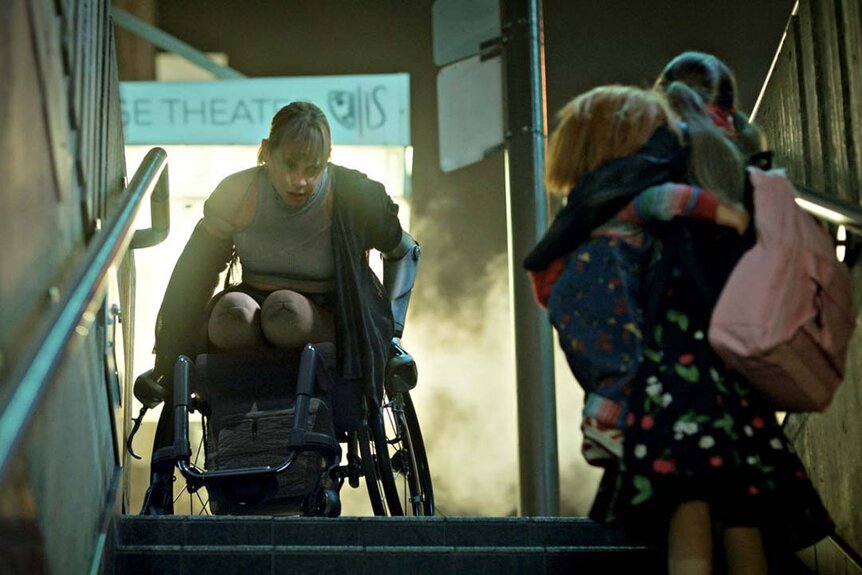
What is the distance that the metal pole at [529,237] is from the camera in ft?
21.2

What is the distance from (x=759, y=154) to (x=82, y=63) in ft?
5.91

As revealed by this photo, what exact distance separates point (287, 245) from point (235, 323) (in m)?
0.37

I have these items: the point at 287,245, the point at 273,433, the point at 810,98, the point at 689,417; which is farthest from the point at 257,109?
the point at 689,417

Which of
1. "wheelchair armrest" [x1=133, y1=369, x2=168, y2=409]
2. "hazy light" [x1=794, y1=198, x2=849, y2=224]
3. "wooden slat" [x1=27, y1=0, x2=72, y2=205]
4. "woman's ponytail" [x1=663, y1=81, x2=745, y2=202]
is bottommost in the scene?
"wheelchair armrest" [x1=133, y1=369, x2=168, y2=409]

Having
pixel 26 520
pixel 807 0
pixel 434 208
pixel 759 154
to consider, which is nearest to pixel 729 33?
pixel 434 208

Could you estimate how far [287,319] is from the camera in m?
5.28

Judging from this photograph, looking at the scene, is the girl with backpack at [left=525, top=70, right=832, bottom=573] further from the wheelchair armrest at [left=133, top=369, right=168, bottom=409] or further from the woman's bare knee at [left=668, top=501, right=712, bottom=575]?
the wheelchair armrest at [left=133, top=369, right=168, bottom=409]

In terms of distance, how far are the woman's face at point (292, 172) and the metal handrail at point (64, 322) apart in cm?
68

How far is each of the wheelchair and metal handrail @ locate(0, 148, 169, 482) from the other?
0.83m

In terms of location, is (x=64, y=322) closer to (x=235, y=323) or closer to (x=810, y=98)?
(x=235, y=323)

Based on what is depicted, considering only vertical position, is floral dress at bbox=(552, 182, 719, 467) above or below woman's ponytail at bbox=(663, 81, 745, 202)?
below

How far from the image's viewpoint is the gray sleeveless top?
5.45 m

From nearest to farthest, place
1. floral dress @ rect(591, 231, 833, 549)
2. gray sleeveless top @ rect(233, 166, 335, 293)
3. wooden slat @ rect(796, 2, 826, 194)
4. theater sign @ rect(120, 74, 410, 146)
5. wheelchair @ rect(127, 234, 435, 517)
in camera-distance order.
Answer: floral dress @ rect(591, 231, 833, 549) → wooden slat @ rect(796, 2, 826, 194) → wheelchair @ rect(127, 234, 435, 517) → gray sleeveless top @ rect(233, 166, 335, 293) → theater sign @ rect(120, 74, 410, 146)

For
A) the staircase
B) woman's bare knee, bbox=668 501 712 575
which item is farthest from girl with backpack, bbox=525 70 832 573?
the staircase
